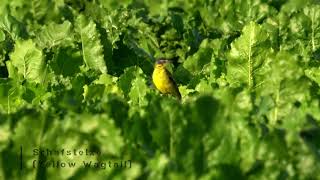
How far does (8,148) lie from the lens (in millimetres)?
3588

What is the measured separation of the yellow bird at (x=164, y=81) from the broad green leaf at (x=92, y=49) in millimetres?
399

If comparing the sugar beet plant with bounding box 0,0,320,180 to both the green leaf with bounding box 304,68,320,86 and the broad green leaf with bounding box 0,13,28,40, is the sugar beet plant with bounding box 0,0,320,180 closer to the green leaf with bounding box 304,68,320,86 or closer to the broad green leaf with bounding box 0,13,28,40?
the green leaf with bounding box 304,68,320,86

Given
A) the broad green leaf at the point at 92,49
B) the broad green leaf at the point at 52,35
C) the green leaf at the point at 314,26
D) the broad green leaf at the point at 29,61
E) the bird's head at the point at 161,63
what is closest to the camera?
the broad green leaf at the point at 29,61

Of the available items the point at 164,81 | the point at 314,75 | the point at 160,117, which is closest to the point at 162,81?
the point at 164,81

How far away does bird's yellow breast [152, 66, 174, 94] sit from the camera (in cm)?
595

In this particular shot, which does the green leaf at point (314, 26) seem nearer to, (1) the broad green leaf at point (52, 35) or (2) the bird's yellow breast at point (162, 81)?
(2) the bird's yellow breast at point (162, 81)

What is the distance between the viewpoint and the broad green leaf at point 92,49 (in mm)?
6355

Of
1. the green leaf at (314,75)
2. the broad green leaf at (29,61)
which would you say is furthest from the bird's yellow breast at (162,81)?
the green leaf at (314,75)

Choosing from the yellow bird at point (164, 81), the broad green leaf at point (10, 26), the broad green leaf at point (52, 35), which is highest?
the broad green leaf at point (10, 26)

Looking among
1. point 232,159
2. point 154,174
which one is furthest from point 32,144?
point 232,159

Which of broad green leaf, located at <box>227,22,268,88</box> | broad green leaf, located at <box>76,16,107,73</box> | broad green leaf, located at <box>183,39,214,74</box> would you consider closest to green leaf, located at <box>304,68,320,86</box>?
broad green leaf, located at <box>227,22,268,88</box>

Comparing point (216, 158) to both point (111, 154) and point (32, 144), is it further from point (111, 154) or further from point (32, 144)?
point (32, 144)

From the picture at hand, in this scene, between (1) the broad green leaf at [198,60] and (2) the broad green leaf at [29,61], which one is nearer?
(2) the broad green leaf at [29,61]

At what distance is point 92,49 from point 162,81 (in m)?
0.61
